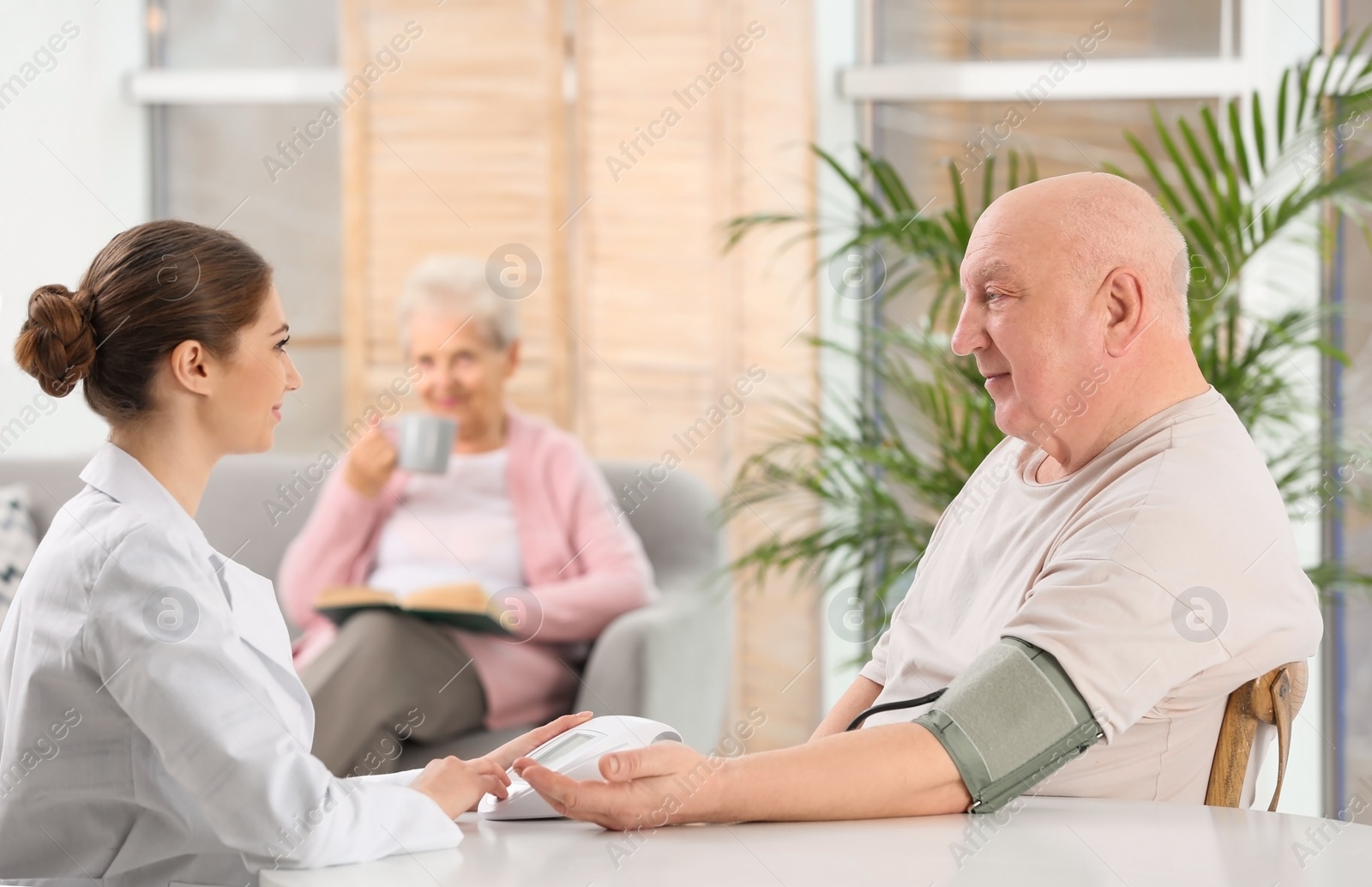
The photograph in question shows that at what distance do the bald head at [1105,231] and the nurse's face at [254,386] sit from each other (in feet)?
2.40

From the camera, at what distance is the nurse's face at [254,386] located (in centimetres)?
118

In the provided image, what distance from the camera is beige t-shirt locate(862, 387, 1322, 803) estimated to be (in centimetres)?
105

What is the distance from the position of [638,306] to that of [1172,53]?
147 centimetres

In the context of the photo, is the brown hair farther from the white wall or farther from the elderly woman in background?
the white wall

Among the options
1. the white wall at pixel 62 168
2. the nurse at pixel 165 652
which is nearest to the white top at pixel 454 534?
the white wall at pixel 62 168

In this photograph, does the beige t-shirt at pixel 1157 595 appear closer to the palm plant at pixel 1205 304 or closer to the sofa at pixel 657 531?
the palm plant at pixel 1205 304

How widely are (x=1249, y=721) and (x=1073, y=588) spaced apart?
21 centimetres

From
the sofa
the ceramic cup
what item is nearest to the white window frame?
the sofa

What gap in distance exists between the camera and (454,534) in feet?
9.02

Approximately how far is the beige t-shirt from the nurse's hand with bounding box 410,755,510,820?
0.44 m

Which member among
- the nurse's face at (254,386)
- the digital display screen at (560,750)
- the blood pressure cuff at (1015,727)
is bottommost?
the digital display screen at (560,750)

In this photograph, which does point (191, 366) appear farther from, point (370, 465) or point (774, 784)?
point (370, 465)

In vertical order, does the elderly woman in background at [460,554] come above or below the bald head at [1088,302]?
below

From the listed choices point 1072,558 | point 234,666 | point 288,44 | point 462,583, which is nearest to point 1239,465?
point 1072,558
